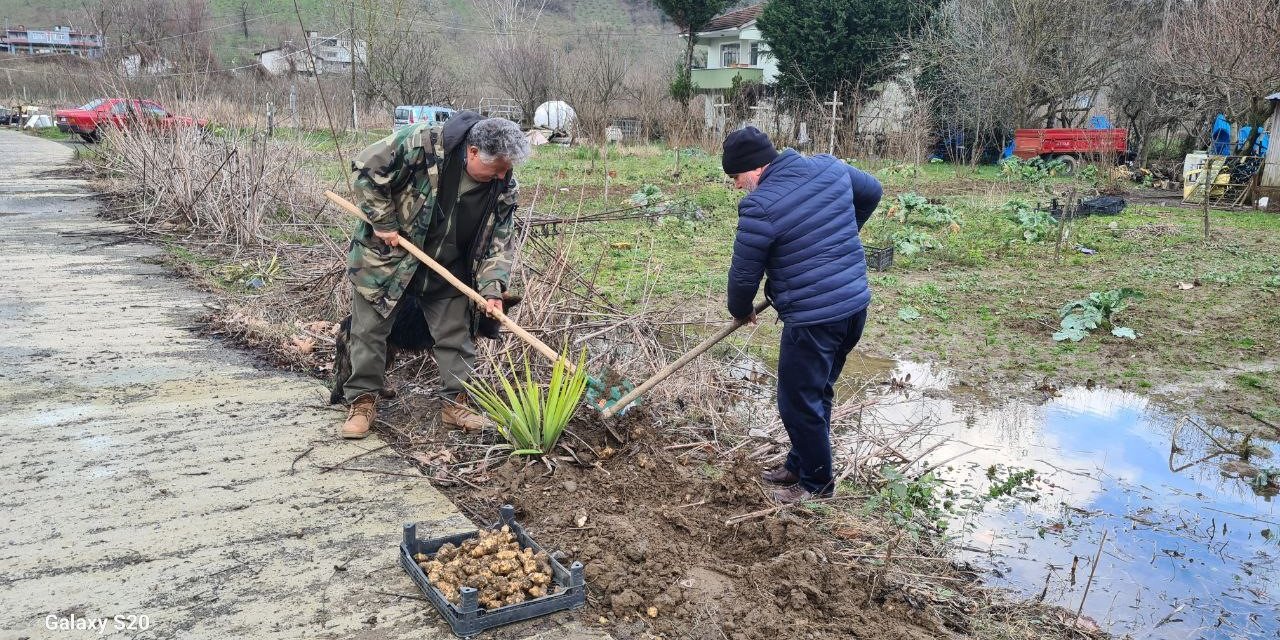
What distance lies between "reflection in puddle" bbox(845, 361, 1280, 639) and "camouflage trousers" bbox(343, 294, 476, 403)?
7.75 feet

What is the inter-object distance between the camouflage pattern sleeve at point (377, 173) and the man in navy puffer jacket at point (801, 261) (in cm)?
154

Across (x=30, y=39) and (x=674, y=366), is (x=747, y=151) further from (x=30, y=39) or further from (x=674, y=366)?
(x=30, y=39)

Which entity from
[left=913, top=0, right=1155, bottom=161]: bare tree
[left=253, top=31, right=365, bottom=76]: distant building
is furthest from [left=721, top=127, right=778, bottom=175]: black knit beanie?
[left=913, top=0, right=1155, bottom=161]: bare tree

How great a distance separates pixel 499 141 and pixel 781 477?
2.05 metres

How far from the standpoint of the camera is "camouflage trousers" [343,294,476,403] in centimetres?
423

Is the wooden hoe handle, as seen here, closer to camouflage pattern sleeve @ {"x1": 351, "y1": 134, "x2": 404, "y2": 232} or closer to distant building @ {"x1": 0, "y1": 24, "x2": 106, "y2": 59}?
camouflage pattern sleeve @ {"x1": 351, "y1": 134, "x2": 404, "y2": 232}

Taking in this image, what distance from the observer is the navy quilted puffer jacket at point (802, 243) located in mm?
3615

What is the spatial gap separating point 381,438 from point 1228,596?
389 cm

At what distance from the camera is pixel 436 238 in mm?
4211

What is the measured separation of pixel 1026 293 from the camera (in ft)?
28.8

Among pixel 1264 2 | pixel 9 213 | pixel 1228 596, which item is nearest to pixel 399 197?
pixel 1228 596

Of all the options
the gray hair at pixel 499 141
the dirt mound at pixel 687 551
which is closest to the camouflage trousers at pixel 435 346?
the dirt mound at pixel 687 551

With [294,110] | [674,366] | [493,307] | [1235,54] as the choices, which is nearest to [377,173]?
[493,307]

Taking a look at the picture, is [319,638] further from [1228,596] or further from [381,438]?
[1228,596]
